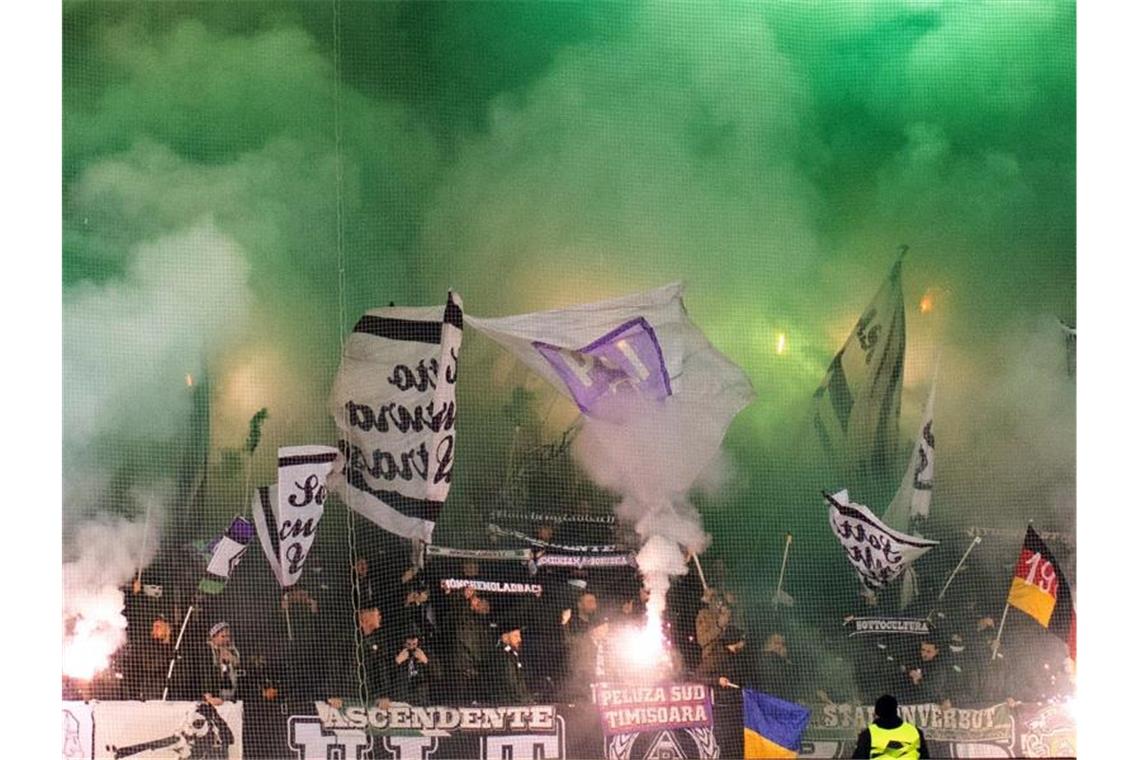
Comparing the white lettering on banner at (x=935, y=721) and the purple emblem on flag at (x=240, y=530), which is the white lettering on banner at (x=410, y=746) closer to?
the purple emblem on flag at (x=240, y=530)

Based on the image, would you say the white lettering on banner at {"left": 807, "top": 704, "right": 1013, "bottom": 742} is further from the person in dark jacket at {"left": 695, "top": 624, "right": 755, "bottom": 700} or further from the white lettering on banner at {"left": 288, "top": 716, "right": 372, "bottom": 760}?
the white lettering on banner at {"left": 288, "top": 716, "right": 372, "bottom": 760}

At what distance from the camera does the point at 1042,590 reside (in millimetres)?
8945

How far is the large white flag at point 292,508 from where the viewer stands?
28.1 feet

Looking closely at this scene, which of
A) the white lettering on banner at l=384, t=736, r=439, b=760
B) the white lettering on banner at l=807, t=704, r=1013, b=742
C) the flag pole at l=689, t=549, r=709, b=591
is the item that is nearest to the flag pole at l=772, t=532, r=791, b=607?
the flag pole at l=689, t=549, r=709, b=591

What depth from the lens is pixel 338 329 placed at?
8836 mm

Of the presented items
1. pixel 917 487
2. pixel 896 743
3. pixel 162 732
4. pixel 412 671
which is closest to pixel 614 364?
pixel 917 487

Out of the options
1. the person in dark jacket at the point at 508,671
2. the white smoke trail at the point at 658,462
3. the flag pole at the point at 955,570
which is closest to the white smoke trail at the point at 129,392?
the person in dark jacket at the point at 508,671

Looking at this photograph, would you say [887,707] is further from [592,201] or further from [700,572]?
[592,201]

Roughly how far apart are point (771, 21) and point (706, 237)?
60.7 inches

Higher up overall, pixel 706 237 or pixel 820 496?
pixel 706 237

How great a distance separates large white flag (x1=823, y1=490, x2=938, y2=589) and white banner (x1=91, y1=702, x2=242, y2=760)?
4.03m

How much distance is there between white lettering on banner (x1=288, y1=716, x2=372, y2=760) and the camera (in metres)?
8.43
